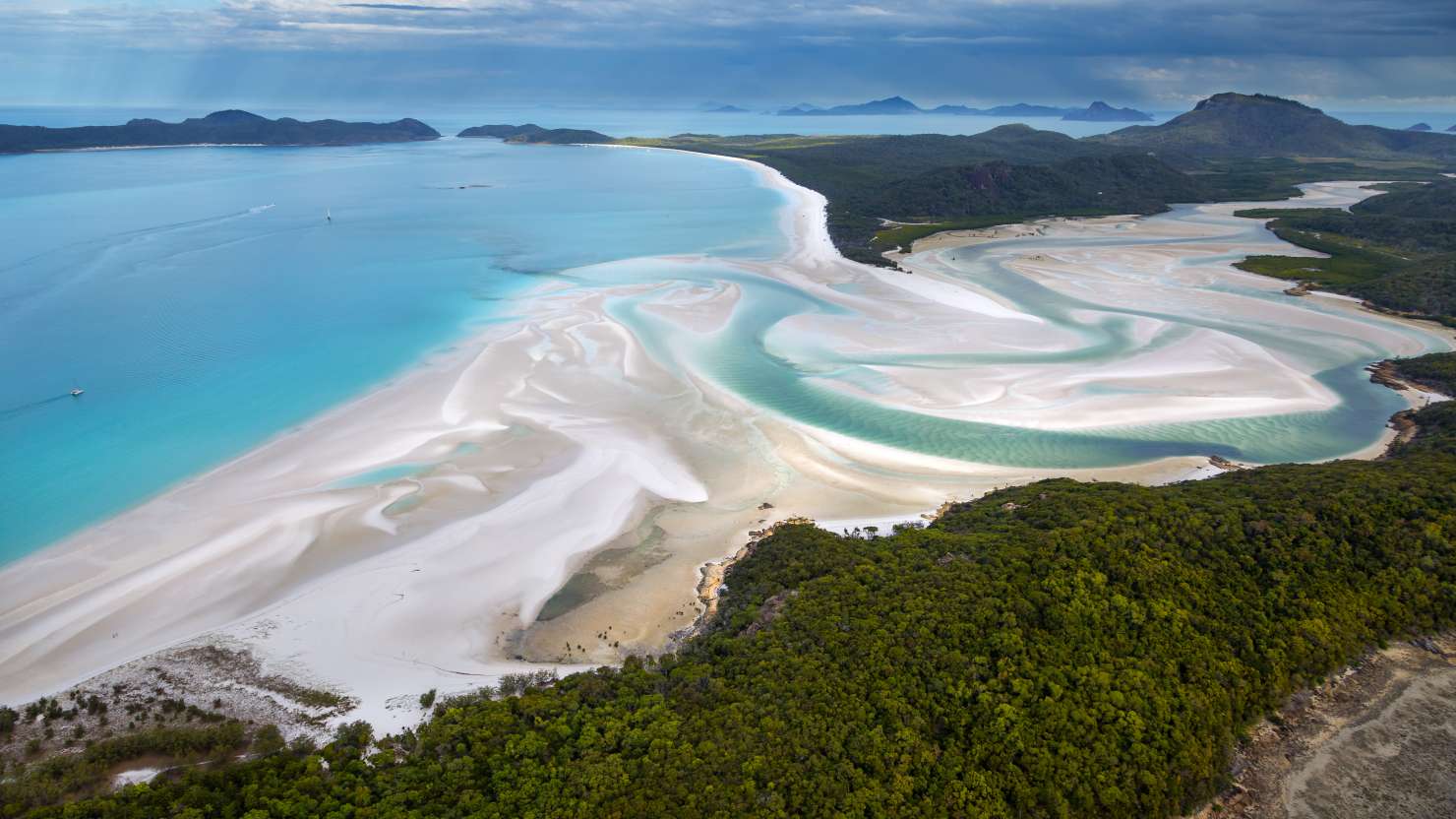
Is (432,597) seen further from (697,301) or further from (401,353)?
(697,301)

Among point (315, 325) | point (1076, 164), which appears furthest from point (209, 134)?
point (1076, 164)

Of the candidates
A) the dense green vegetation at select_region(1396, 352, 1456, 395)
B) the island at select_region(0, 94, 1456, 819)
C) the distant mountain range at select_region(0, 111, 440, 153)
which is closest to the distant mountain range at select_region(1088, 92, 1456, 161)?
the dense green vegetation at select_region(1396, 352, 1456, 395)

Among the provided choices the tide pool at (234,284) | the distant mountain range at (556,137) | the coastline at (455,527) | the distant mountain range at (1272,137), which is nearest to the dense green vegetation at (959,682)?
the coastline at (455,527)

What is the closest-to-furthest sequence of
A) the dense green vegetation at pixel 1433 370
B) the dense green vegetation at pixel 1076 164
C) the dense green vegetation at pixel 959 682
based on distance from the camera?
the dense green vegetation at pixel 959 682
the dense green vegetation at pixel 1433 370
the dense green vegetation at pixel 1076 164

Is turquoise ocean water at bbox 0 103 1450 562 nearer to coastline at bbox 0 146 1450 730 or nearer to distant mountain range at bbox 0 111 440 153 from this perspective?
coastline at bbox 0 146 1450 730

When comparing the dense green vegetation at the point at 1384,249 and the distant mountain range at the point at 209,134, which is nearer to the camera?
the dense green vegetation at the point at 1384,249

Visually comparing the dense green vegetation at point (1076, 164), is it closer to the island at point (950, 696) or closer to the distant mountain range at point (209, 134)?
the island at point (950, 696)
